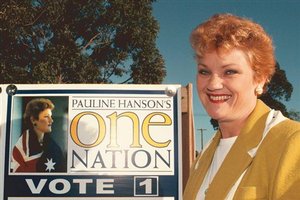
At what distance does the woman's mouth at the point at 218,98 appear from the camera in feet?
6.61

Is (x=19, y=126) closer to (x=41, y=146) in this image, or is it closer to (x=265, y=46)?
(x=41, y=146)

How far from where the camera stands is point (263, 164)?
173 centimetres

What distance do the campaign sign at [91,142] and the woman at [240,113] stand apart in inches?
20.9

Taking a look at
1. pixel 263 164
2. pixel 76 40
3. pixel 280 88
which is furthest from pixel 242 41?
pixel 280 88

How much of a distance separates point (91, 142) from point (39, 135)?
0.31 meters

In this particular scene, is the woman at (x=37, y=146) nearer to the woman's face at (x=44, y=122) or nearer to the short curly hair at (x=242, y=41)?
the woman's face at (x=44, y=122)

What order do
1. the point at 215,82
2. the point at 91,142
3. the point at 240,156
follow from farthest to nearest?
the point at 91,142, the point at 215,82, the point at 240,156

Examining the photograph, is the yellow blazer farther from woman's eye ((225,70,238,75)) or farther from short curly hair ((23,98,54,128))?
short curly hair ((23,98,54,128))

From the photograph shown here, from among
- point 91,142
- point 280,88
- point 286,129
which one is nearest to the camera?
point 286,129

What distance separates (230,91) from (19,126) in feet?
4.56

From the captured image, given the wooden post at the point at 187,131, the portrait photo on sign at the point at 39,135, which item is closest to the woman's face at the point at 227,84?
the wooden post at the point at 187,131

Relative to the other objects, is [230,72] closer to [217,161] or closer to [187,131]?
[217,161]

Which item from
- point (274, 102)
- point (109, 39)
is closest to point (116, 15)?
point (109, 39)

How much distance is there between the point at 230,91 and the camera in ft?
6.55
